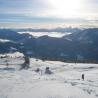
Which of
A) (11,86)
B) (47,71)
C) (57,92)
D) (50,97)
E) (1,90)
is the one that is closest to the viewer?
(50,97)

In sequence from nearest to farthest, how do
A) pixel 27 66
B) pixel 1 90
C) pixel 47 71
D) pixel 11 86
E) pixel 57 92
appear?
1. pixel 57 92
2. pixel 1 90
3. pixel 11 86
4. pixel 47 71
5. pixel 27 66

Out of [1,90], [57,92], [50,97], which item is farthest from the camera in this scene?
[1,90]

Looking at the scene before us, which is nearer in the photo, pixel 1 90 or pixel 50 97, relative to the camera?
pixel 50 97

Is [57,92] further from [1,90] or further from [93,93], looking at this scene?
[1,90]

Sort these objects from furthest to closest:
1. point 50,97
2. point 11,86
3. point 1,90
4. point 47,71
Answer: point 47,71 < point 11,86 < point 1,90 < point 50,97

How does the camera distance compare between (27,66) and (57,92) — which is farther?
(27,66)

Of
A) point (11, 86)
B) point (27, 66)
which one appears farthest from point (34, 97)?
point (27, 66)

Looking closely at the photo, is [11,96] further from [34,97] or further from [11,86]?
[11,86]

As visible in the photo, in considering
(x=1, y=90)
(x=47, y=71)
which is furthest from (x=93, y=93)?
(x=47, y=71)
